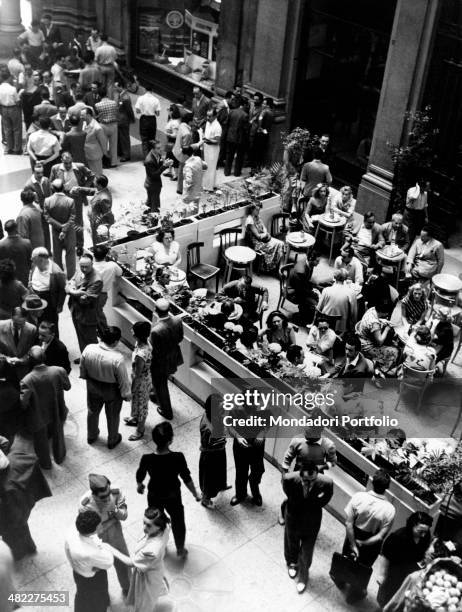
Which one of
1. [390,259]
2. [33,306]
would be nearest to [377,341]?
[390,259]

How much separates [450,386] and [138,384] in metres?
4.51

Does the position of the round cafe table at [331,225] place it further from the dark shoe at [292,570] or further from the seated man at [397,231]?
the dark shoe at [292,570]

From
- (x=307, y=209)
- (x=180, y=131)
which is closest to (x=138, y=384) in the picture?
(x=307, y=209)

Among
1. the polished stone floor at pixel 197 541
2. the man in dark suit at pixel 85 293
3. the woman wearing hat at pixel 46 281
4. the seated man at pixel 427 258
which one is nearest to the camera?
the polished stone floor at pixel 197 541

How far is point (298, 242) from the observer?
Answer: 12078 mm

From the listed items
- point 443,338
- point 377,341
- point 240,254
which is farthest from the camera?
point 240,254

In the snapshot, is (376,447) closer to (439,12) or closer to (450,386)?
(450,386)

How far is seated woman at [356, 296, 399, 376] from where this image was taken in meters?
9.97

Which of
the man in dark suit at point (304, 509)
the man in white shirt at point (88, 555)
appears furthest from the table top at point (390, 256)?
the man in white shirt at point (88, 555)

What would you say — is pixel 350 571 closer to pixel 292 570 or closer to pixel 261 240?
pixel 292 570

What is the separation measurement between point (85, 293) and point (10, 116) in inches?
308

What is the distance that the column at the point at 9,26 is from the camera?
21656 mm

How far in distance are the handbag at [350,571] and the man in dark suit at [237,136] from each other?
33.1 ft

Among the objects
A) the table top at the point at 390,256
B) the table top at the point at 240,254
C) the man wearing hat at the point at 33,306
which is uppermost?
the man wearing hat at the point at 33,306
